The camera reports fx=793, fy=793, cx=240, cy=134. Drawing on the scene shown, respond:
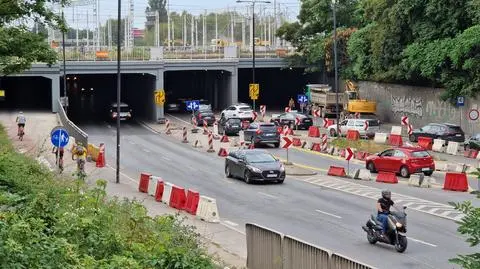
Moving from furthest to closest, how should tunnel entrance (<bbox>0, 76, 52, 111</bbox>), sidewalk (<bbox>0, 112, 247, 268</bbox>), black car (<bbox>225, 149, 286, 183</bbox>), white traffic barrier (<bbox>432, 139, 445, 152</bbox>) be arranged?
1. tunnel entrance (<bbox>0, 76, 52, 111</bbox>)
2. white traffic barrier (<bbox>432, 139, 445, 152</bbox>)
3. black car (<bbox>225, 149, 286, 183</bbox>)
4. sidewalk (<bbox>0, 112, 247, 268</bbox>)

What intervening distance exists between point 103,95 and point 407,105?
159 feet

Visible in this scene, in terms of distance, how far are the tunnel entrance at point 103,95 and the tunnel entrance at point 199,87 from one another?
3.06m

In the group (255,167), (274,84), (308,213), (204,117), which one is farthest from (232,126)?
(274,84)

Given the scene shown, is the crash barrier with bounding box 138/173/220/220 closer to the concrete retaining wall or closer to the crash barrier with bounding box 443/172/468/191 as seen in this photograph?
the crash barrier with bounding box 443/172/468/191

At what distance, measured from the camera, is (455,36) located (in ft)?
165

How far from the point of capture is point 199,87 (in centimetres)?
8906

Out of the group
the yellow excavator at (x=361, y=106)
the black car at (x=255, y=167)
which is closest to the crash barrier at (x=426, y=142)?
the black car at (x=255, y=167)

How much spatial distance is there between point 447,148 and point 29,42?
975 inches

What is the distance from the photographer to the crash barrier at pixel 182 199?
23.2m

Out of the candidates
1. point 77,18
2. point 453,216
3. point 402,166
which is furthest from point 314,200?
point 77,18

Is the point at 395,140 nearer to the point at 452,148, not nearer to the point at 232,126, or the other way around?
the point at 452,148

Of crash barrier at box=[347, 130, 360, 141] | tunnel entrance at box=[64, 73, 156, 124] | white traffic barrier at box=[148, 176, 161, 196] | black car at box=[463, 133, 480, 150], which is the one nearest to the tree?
white traffic barrier at box=[148, 176, 161, 196]

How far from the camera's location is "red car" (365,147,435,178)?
33594mm

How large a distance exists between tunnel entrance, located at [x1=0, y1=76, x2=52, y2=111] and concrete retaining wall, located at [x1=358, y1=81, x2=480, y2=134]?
32.7m
